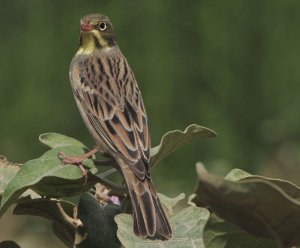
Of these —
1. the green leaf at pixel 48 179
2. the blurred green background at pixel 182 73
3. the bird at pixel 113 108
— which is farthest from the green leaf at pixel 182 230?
the blurred green background at pixel 182 73

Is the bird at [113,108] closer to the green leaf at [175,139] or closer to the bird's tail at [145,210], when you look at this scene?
the bird's tail at [145,210]

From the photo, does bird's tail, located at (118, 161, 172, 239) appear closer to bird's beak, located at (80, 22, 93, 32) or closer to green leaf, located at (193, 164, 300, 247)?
green leaf, located at (193, 164, 300, 247)

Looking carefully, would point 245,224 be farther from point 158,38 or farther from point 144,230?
point 158,38

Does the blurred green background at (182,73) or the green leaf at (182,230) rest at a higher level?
the green leaf at (182,230)

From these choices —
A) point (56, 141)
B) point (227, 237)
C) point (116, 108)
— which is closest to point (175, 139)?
point (56, 141)

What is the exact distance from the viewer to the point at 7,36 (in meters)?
9.93

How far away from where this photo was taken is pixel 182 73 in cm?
955

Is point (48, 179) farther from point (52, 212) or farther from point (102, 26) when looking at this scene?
point (102, 26)

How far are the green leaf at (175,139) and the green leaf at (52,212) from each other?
0.86 feet

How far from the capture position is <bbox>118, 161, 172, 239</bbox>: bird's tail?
2175 mm

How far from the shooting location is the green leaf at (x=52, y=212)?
2.20m

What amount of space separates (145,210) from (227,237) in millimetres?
935

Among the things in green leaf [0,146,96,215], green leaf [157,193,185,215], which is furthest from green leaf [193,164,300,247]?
green leaf [157,193,185,215]

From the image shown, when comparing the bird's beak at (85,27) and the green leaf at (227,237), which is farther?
the bird's beak at (85,27)
